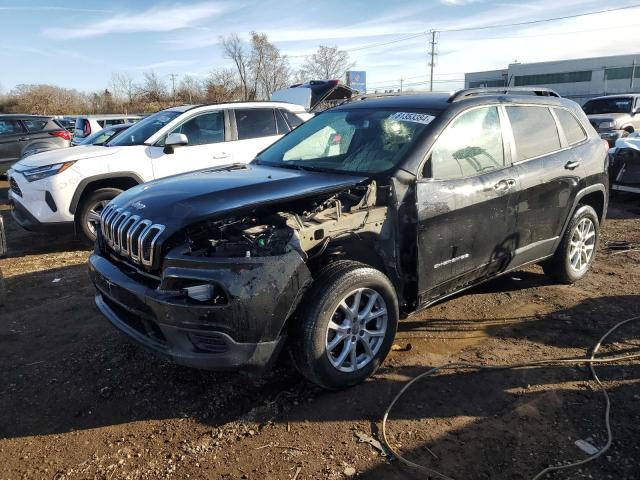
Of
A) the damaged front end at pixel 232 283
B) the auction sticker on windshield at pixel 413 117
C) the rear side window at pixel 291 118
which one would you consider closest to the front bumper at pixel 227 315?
the damaged front end at pixel 232 283

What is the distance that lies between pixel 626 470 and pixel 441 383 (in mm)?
1107

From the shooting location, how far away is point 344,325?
313 centimetres

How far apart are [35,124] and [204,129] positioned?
827cm

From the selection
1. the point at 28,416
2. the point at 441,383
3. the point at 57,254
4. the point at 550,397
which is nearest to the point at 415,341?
the point at 441,383

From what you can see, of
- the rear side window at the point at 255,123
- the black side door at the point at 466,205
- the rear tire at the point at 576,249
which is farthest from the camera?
the rear side window at the point at 255,123

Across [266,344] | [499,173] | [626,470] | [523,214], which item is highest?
[499,173]

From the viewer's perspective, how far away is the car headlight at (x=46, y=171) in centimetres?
653

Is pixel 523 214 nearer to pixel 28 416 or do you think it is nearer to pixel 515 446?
pixel 515 446

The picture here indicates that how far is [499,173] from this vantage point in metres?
3.96

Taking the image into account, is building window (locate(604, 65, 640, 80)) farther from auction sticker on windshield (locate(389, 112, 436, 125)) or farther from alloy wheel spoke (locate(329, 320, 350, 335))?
alloy wheel spoke (locate(329, 320, 350, 335))

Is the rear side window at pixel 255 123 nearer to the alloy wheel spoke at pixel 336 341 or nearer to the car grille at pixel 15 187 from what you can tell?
the car grille at pixel 15 187

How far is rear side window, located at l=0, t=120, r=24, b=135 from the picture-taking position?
12.7 metres

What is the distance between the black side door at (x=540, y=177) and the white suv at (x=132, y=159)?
13.7 feet

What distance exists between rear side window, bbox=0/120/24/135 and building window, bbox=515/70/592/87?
237 ft
